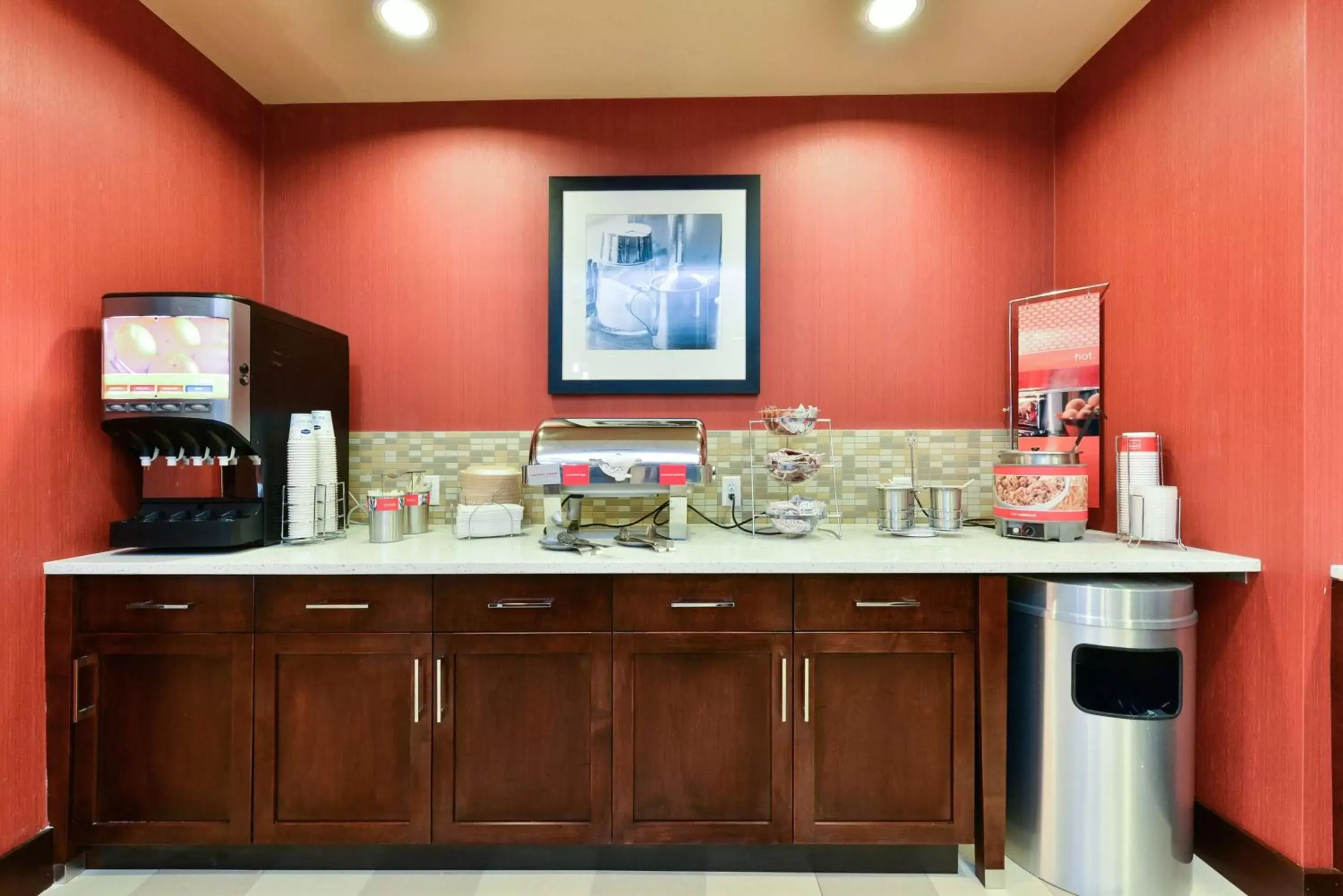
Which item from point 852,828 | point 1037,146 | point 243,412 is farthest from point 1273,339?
point 243,412

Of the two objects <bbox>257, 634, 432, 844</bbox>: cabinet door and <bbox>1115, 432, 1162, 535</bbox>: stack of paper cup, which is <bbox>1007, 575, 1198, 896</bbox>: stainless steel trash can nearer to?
<bbox>1115, 432, 1162, 535</bbox>: stack of paper cup

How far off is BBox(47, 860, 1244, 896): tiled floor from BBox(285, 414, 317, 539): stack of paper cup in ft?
3.14

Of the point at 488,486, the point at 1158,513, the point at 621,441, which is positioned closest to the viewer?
the point at 1158,513

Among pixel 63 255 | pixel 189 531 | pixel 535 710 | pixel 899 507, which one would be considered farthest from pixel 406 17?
pixel 899 507

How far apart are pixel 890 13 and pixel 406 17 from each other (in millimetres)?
1569

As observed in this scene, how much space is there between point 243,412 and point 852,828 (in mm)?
2076

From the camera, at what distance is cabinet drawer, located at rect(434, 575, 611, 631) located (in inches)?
66.6

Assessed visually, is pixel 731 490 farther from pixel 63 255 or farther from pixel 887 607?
pixel 63 255

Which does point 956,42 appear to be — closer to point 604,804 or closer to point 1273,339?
point 1273,339

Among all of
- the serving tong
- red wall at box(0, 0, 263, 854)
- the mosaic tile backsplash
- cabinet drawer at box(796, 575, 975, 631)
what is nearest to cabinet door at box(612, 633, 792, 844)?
cabinet drawer at box(796, 575, 975, 631)

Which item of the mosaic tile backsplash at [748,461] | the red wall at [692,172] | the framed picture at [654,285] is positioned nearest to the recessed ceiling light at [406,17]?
the red wall at [692,172]

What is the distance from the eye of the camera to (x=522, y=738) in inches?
66.7

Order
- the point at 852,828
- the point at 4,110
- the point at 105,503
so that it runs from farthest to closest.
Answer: the point at 105,503 → the point at 852,828 → the point at 4,110

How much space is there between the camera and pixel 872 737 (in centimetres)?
169
